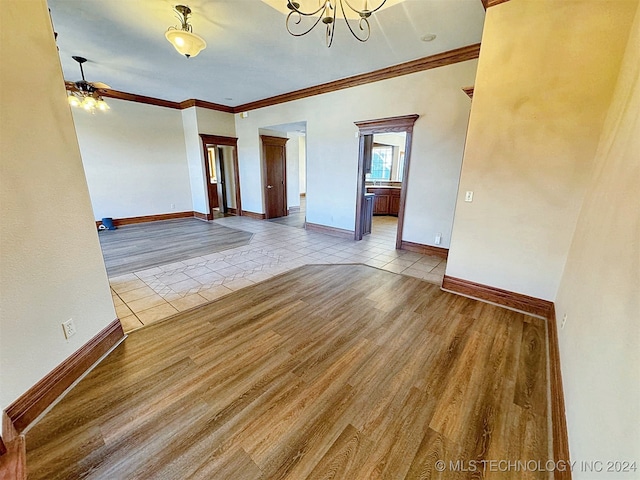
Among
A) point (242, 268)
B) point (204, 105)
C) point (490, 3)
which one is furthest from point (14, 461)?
point (204, 105)

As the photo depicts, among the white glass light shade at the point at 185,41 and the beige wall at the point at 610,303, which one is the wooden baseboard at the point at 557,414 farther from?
the white glass light shade at the point at 185,41

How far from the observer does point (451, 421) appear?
1471mm

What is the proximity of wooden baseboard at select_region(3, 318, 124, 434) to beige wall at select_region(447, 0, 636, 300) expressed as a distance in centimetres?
351

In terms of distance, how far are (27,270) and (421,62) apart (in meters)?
4.82

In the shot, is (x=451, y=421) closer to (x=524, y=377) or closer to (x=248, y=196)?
(x=524, y=377)

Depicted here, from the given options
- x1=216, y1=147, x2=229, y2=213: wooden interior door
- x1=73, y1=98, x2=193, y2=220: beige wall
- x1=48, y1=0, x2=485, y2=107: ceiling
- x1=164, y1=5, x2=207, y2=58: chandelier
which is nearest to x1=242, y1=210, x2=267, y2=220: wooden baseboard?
x1=216, y1=147, x2=229, y2=213: wooden interior door

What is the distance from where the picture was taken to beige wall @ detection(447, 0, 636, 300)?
209 centimetres

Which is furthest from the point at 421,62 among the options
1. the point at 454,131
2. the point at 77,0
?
the point at 77,0

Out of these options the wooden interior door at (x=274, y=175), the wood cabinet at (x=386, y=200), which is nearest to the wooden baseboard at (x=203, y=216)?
the wooden interior door at (x=274, y=175)

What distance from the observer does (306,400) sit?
1591 mm

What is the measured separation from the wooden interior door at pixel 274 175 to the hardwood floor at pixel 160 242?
1609 mm

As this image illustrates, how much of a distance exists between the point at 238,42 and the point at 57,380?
3899 mm

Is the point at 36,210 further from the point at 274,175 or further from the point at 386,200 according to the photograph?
the point at 386,200

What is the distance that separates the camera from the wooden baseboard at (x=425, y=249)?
13.9 feet
